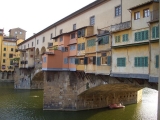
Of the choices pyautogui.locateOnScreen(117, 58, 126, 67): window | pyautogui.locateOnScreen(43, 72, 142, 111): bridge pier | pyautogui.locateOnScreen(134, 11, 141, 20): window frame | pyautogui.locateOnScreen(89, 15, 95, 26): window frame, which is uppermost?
pyautogui.locateOnScreen(89, 15, 95, 26): window frame

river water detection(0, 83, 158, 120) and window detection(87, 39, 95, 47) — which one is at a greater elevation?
window detection(87, 39, 95, 47)

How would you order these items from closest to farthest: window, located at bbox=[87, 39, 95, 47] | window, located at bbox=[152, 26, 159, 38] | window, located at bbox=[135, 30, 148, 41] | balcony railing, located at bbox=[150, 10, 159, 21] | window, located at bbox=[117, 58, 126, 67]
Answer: window, located at bbox=[152, 26, 159, 38] < balcony railing, located at bbox=[150, 10, 159, 21] < window, located at bbox=[135, 30, 148, 41] < window, located at bbox=[117, 58, 126, 67] < window, located at bbox=[87, 39, 95, 47]

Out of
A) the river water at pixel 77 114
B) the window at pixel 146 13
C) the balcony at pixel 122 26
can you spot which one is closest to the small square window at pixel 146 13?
the window at pixel 146 13

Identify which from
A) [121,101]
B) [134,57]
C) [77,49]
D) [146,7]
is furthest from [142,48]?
[121,101]

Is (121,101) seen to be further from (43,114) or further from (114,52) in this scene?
(114,52)

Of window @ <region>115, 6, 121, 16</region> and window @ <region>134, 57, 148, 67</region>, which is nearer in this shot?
window @ <region>134, 57, 148, 67</region>

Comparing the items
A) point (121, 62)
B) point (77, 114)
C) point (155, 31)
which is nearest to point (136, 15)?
point (155, 31)

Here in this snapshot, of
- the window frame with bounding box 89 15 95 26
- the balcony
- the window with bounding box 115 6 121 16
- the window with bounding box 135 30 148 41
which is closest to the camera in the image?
the window with bounding box 135 30 148 41

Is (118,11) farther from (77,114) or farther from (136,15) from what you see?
(77,114)

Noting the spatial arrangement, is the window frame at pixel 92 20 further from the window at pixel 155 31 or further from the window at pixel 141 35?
the window at pixel 155 31

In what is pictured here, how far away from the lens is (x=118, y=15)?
1961 cm

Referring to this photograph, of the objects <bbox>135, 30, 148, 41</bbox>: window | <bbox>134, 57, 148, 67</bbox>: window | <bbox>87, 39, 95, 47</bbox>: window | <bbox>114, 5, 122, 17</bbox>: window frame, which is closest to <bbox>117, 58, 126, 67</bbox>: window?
<bbox>134, 57, 148, 67</bbox>: window

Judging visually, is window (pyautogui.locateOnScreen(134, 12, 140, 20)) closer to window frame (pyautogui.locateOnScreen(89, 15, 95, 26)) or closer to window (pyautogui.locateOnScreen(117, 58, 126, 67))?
window (pyautogui.locateOnScreen(117, 58, 126, 67))

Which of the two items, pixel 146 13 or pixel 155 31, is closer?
pixel 155 31
